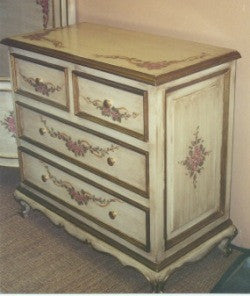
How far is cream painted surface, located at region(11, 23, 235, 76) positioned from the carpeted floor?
104 centimetres

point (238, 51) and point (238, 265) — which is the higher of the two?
point (238, 51)

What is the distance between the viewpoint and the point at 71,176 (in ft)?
8.43

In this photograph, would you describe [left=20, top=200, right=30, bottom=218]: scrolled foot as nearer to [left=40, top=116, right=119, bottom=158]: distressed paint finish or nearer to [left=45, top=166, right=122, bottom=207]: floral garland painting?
[left=45, top=166, right=122, bottom=207]: floral garland painting

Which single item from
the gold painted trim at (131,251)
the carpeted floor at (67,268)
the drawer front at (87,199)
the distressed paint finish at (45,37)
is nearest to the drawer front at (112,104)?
the distressed paint finish at (45,37)

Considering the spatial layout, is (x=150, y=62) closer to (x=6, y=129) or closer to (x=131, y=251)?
(x=131, y=251)

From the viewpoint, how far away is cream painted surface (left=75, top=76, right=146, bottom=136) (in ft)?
6.83

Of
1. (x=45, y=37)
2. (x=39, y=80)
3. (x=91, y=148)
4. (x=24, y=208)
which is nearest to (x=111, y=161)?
(x=91, y=148)

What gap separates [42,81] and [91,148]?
42 centimetres

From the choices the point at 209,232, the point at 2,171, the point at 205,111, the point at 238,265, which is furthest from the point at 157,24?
the point at 2,171

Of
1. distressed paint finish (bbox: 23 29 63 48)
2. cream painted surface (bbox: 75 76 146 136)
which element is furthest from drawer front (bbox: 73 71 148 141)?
distressed paint finish (bbox: 23 29 63 48)

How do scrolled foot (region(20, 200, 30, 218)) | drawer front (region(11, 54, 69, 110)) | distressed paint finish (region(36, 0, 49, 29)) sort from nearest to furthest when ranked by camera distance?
drawer front (region(11, 54, 69, 110)) < scrolled foot (region(20, 200, 30, 218)) < distressed paint finish (region(36, 0, 49, 29))

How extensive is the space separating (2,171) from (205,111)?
1.89 m

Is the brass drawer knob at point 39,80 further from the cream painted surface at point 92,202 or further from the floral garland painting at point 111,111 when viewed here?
the cream painted surface at point 92,202

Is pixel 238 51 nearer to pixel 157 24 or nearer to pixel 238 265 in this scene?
pixel 157 24
